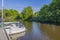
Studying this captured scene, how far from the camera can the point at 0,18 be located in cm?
388

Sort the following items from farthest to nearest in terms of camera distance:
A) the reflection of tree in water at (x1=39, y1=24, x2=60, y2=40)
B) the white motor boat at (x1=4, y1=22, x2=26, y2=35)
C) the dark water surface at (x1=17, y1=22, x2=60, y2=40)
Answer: the reflection of tree in water at (x1=39, y1=24, x2=60, y2=40) → the dark water surface at (x1=17, y1=22, x2=60, y2=40) → the white motor boat at (x1=4, y1=22, x2=26, y2=35)

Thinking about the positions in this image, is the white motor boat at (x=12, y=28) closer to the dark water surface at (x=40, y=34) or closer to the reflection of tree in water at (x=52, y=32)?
the dark water surface at (x=40, y=34)

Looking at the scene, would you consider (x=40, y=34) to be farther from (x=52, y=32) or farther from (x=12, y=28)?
(x=12, y=28)

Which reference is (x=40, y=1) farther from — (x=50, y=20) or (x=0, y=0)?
(x=0, y=0)

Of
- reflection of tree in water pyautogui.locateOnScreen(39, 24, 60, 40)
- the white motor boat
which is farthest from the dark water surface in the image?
the white motor boat

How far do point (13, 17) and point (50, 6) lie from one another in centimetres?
471

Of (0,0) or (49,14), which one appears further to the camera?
(49,14)

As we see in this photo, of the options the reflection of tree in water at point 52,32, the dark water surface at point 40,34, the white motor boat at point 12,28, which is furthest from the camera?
the reflection of tree in water at point 52,32

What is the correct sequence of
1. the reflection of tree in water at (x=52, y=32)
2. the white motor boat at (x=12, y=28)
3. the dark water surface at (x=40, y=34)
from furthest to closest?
the reflection of tree in water at (x=52, y=32)
the dark water surface at (x=40, y=34)
the white motor boat at (x=12, y=28)

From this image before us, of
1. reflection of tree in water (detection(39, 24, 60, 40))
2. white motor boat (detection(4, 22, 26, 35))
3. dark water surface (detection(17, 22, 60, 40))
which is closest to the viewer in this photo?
white motor boat (detection(4, 22, 26, 35))

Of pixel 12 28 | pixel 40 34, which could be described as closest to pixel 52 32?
pixel 40 34

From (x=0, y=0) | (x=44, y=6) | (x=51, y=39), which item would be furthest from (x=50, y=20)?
(x=0, y=0)

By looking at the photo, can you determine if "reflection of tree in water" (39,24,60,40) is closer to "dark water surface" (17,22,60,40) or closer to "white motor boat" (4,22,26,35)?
"dark water surface" (17,22,60,40)

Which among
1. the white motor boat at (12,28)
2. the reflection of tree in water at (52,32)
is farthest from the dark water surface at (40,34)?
the white motor boat at (12,28)
